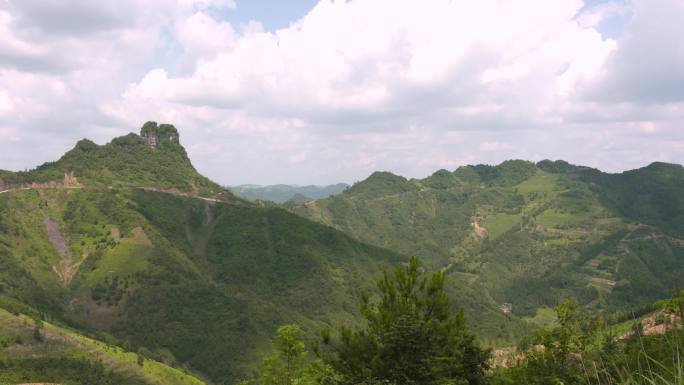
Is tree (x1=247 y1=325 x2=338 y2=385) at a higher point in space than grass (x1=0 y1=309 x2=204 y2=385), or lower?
higher

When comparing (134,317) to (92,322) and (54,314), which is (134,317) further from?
(54,314)

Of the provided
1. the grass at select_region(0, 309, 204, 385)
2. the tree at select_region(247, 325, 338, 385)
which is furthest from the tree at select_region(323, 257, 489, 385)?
the grass at select_region(0, 309, 204, 385)

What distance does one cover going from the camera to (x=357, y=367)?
3095 cm

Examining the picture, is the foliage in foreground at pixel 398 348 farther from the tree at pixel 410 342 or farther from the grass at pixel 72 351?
the grass at pixel 72 351

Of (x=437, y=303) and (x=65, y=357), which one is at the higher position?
(x=437, y=303)

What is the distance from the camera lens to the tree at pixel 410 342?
92.6ft

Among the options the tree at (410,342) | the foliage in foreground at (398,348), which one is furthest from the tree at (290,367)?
the tree at (410,342)

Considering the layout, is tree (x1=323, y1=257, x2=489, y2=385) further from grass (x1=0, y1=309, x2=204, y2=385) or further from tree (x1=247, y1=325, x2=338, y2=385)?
grass (x1=0, y1=309, x2=204, y2=385)

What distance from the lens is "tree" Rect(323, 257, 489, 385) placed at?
28.2m

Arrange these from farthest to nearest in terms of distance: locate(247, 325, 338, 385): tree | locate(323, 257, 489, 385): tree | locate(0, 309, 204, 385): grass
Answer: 1. locate(0, 309, 204, 385): grass
2. locate(247, 325, 338, 385): tree
3. locate(323, 257, 489, 385): tree

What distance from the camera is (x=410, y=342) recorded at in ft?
95.6

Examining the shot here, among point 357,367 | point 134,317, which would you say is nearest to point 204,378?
point 134,317

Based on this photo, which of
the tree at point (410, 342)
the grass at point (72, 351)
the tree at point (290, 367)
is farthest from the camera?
the grass at point (72, 351)

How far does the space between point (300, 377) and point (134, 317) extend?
565 ft
